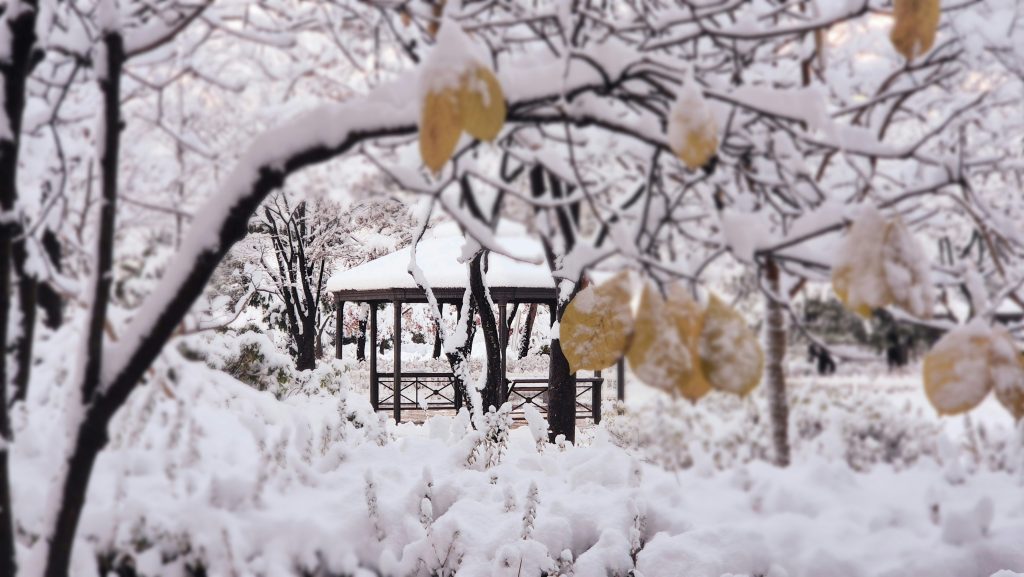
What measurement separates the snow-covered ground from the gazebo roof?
6631 mm

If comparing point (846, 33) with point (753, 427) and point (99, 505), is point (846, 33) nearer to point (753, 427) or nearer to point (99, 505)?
point (753, 427)

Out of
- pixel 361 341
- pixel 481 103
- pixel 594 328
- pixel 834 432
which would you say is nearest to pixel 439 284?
pixel 361 341

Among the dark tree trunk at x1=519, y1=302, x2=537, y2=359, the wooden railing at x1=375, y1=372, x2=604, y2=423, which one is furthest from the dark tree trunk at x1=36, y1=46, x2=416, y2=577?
the dark tree trunk at x1=519, y1=302, x2=537, y2=359

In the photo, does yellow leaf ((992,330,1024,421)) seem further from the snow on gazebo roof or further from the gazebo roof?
the gazebo roof

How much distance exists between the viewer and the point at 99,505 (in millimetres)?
2312

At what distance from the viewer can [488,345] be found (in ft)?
27.8

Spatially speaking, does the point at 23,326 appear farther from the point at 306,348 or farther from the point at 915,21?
the point at 306,348

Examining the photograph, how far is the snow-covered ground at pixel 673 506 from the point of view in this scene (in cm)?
294

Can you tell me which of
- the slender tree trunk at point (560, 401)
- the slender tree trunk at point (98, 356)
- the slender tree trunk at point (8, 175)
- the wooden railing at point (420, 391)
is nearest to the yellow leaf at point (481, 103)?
the slender tree trunk at point (98, 356)

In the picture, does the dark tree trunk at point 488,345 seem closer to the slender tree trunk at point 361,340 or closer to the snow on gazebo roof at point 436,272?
the snow on gazebo roof at point 436,272

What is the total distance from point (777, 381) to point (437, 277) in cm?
833

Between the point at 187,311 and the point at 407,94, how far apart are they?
72 cm

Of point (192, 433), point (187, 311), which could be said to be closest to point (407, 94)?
point (187, 311)

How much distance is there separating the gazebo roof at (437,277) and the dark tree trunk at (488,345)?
1.61 metres
